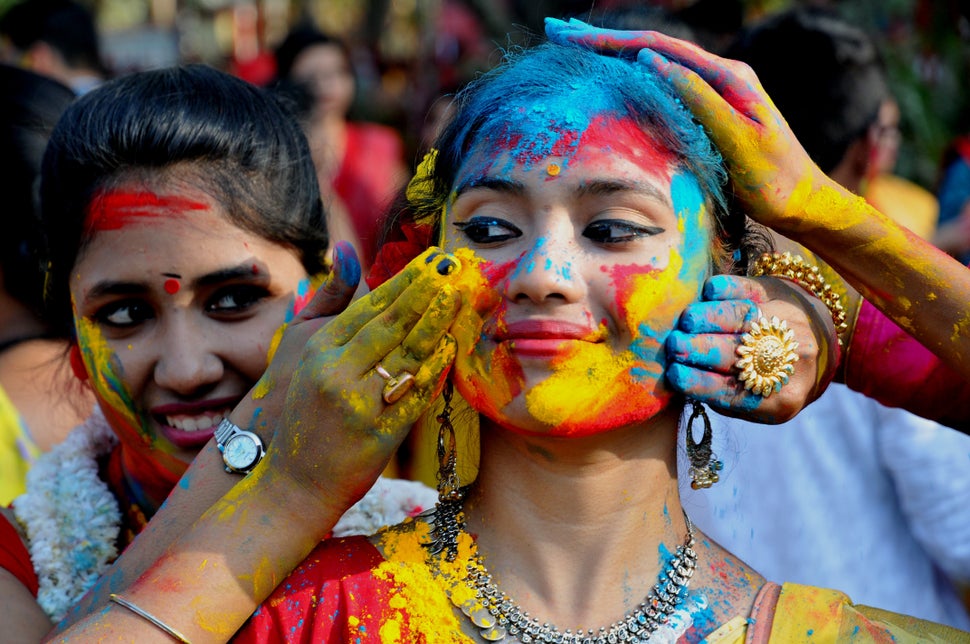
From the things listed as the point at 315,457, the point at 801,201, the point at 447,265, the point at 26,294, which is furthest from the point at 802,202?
the point at 26,294

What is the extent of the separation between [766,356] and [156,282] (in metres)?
1.36

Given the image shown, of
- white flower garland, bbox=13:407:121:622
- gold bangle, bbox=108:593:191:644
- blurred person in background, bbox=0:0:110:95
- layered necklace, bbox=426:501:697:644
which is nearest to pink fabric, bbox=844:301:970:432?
layered necklace, bbox=426:501:697:644

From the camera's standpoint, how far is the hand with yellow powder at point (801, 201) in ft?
6.83

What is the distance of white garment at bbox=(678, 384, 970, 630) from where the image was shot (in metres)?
3.35

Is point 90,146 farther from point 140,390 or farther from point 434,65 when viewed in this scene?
point 434,65

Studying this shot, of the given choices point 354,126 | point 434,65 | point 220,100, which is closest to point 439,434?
point 220,100

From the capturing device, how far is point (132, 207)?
2.66 metres

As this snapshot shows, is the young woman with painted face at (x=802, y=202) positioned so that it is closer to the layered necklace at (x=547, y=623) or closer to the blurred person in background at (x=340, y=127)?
the layered necklace at (x=547, y=623)

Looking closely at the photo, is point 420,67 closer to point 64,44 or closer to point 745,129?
point 64,44

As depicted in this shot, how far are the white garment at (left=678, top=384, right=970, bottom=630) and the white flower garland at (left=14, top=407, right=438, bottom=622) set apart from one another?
0.99 meters

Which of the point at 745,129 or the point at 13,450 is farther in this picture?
the point at 13,450

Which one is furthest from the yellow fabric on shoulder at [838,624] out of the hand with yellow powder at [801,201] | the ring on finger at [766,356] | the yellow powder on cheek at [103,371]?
the yellow powder on cheek at [103,371]

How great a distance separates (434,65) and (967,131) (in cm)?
454

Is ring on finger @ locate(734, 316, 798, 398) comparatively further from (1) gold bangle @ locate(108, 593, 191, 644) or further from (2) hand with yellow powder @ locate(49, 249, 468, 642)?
(1) gold bangle @ locate(108, 593, 191, 644)
